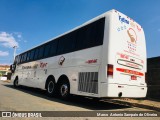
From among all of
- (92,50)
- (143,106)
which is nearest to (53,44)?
(92,50)

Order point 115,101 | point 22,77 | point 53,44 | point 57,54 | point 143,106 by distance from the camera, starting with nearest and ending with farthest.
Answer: point 143,106, point 115,101, point 57,54, point 53,44, point 22,77

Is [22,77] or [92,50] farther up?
[92,50]

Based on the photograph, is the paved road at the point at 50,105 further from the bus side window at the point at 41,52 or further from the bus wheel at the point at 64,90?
the bus side window at the point at 41,52

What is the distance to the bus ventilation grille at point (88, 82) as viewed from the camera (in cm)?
752

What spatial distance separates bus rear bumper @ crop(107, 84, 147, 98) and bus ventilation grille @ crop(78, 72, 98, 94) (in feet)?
2.01

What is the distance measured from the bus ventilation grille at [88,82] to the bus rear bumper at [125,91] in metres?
0.61

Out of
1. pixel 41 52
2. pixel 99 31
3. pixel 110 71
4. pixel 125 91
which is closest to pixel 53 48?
pixel 41 52

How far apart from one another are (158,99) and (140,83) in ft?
8.62

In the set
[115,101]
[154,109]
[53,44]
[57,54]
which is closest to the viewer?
[154,109]

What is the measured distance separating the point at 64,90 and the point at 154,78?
4773mm

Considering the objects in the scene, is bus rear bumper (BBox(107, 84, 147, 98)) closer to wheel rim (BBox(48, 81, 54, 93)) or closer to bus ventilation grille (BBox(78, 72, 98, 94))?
bus ventilation grille (BBox(78, 72, 98, 94))

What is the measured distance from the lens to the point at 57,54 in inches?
436

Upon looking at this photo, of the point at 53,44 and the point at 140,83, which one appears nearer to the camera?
the point at 140,83

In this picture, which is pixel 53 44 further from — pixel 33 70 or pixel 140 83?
pixel 140 83
